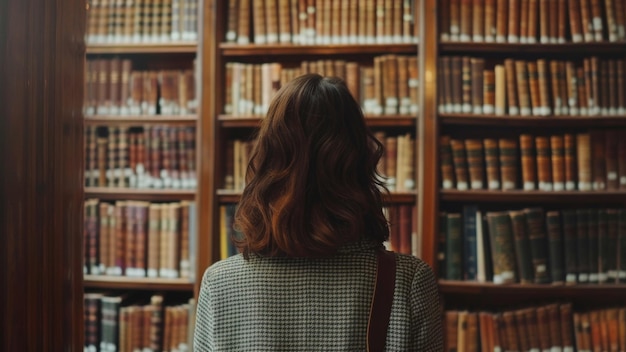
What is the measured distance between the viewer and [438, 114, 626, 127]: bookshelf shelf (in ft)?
8.57

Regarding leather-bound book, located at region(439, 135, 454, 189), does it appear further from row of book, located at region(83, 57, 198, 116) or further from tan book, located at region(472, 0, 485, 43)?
row of book, located at region(83, 57, 198, 116)

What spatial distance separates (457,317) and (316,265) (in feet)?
5.90

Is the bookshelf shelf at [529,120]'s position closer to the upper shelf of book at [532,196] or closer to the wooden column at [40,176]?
the upper shelf of book at [532,196]

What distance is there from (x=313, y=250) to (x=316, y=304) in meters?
0.09

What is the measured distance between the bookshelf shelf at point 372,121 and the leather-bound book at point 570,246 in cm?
74

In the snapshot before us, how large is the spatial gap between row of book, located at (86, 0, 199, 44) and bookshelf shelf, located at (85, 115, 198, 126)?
33 cm

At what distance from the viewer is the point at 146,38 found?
2.81 metres

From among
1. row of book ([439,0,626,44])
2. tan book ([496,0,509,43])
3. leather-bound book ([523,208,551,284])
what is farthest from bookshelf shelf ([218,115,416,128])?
leather-bound book ([523,208,551,284])

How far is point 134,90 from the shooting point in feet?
9.17

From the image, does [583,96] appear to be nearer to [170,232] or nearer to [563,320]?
[563,320]

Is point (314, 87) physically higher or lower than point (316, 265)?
higher

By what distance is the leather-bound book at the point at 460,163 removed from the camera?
8.70 feet

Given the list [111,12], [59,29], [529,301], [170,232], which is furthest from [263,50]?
[59,29]

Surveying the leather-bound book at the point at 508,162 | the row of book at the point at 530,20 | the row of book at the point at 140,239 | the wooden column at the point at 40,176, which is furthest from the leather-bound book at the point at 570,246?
the wooden column at the point at 40,176
